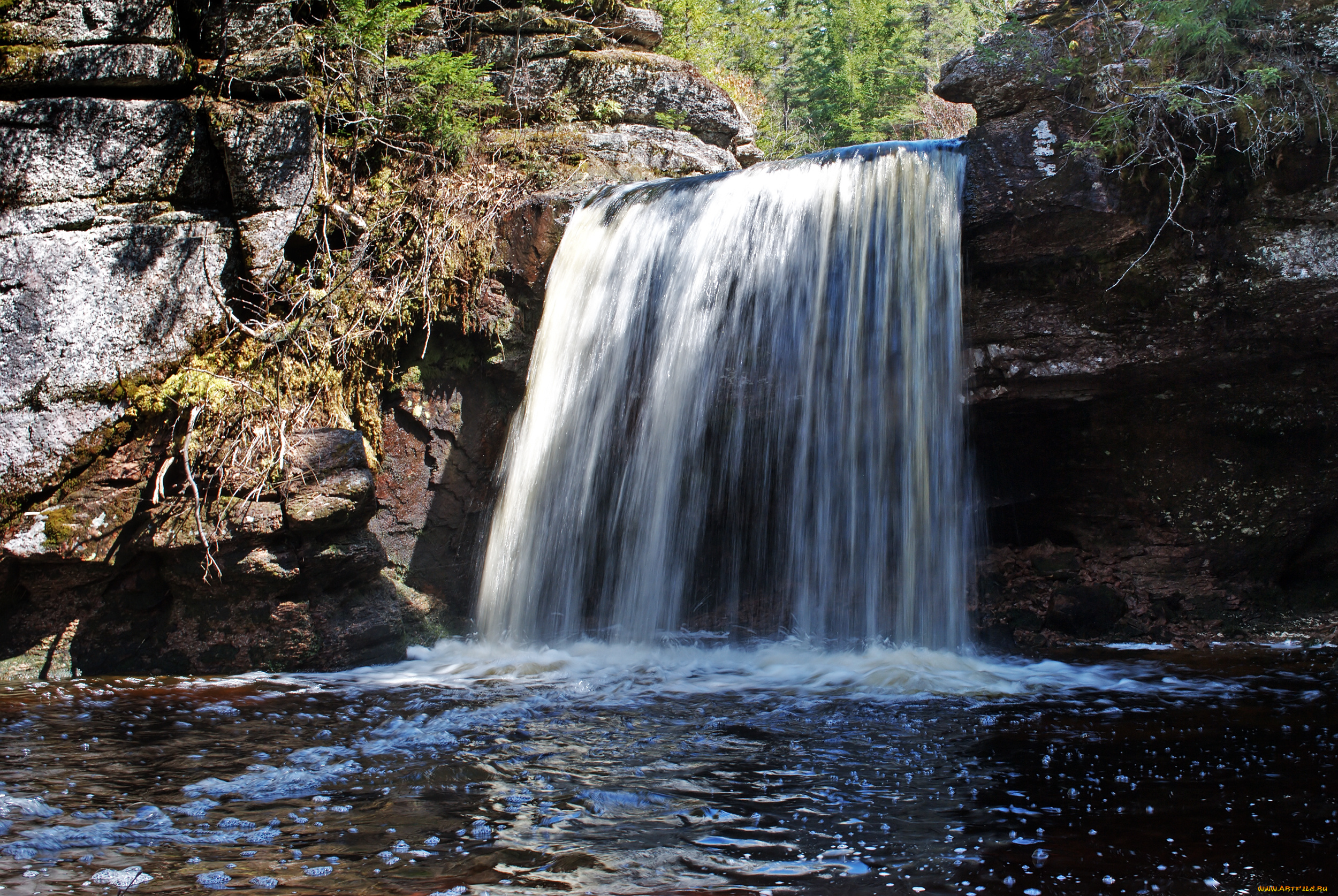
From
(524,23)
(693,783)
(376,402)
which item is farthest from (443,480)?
(524,23)

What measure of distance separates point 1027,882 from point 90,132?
7867 mm

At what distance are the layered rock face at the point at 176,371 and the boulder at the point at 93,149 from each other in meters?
0.02

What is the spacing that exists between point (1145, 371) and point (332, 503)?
5.67 m

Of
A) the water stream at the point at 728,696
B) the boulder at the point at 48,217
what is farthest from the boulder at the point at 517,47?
the boulder at the point at 48,217

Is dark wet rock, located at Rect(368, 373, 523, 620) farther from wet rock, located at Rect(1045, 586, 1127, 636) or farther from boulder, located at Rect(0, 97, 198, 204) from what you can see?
wet rock, located at Rect(1045, 586, 1127, 636)

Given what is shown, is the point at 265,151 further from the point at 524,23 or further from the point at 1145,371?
the point at 1145,371

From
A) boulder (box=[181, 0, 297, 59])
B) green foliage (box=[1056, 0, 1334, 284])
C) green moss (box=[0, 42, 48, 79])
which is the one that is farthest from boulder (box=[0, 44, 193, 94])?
green foliage (box=[1056, 0, 1334, 284])

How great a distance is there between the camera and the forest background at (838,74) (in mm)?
19594

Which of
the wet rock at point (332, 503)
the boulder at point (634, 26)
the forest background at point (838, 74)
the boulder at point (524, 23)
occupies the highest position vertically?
the forest background at point (838, 74)

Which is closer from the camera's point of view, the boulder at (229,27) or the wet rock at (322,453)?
the wet rock at (322,453)

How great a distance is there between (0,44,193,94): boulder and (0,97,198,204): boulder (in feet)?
0.45

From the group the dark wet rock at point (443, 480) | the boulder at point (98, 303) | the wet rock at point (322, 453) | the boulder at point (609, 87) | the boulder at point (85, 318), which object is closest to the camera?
the wet rock at point (322, 453)

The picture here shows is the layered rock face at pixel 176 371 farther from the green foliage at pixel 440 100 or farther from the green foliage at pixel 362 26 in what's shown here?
the green foliage at pixel 440 100

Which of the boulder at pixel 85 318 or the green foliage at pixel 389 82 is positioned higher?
the green foliage at pixel 389 82
